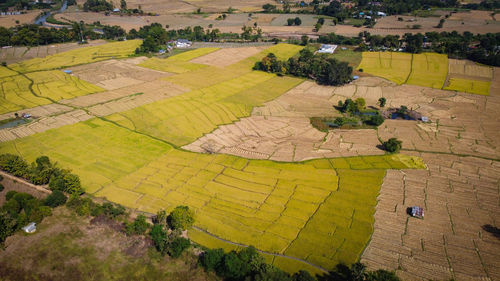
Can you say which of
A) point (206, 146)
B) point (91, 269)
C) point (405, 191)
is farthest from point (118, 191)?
point (405, 191)

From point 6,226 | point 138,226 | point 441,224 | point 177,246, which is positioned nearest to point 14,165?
point 6,226

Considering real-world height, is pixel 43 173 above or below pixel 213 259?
above

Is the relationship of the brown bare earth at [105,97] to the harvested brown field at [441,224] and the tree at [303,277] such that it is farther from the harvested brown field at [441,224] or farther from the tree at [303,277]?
the harvested brown field at [441,224]

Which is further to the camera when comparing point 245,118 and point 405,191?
point 245,118

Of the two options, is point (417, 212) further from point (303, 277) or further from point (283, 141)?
point (283, 141)

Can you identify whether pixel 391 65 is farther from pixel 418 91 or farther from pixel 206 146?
pixel 206 146

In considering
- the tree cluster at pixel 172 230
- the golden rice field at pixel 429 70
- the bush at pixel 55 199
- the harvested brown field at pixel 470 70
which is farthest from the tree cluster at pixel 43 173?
the harvested brown field at pixel 470 70

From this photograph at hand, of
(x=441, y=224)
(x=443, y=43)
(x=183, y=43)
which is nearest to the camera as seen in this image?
(x=441, y=224)
